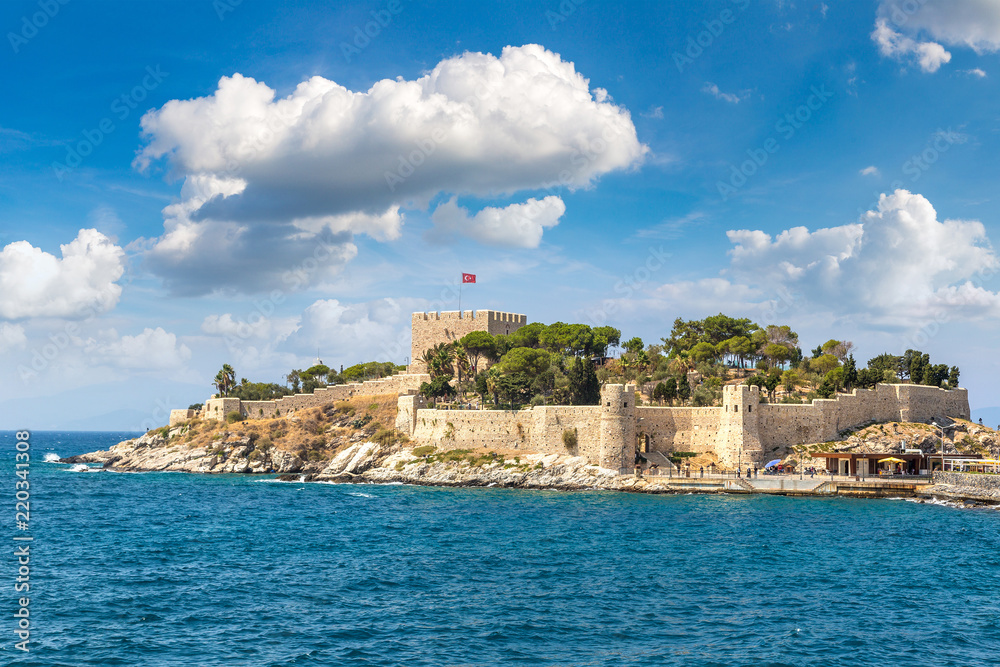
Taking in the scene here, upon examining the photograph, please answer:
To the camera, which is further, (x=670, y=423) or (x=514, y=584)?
(x=670, y=423)

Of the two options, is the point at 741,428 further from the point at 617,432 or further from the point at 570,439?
the point at 570,439

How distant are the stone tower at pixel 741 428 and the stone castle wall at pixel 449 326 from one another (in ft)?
96.6

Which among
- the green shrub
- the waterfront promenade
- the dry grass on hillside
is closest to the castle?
the green shrub

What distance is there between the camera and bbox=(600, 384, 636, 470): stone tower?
52.5 metres

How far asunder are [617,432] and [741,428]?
840 centimetres

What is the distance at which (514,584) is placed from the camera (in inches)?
1005

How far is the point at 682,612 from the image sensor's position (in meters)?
22.1

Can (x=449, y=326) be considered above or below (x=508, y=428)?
above

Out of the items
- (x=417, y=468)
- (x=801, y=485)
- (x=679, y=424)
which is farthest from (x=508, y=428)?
(x=801, y=485)

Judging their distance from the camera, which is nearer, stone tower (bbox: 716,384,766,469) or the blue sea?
the blue sea

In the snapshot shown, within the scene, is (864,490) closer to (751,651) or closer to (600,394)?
(600,394)

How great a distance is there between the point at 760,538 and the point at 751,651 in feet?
50.3

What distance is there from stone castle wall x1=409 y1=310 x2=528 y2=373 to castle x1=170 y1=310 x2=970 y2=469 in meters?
15.2

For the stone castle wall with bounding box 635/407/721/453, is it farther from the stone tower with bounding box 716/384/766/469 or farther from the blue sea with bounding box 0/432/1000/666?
the blue sea with bounding box 0/432/1000/666
